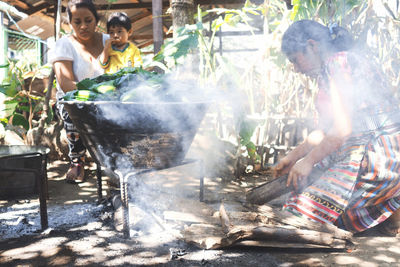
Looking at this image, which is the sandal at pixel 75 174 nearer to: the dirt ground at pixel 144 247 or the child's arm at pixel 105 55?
the dirt ground at pixel 144 247

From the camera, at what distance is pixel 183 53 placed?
3402 millimetres

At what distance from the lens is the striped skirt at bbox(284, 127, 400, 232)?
7.48 feet

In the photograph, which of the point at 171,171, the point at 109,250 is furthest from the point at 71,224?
the point at 171,171

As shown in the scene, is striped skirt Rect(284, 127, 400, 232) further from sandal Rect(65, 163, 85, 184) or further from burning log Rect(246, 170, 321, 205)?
sandal Rect(65, 163, 85, 184)

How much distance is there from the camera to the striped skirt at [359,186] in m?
2.28

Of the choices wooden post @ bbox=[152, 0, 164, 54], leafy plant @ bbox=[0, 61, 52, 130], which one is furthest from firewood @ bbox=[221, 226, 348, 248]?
leafy plant @ bbox=[0, 61, 52, 130]

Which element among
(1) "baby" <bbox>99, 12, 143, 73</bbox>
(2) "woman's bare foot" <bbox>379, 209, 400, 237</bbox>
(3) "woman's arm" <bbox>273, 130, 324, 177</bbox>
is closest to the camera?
(2) "woman's bare foot" <bbox>379, 209, 400, 237</bbox>

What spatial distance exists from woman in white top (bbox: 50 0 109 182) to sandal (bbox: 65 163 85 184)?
21 cm

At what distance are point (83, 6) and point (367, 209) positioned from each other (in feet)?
10.7

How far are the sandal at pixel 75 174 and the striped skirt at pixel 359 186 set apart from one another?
2.62 m

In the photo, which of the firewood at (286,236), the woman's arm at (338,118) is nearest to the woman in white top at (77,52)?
the firewood at (286,236)

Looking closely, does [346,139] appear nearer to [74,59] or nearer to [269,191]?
[269,191]

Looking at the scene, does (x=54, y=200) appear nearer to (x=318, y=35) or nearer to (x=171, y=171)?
(x=171, y=171)

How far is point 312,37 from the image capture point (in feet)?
7.49
